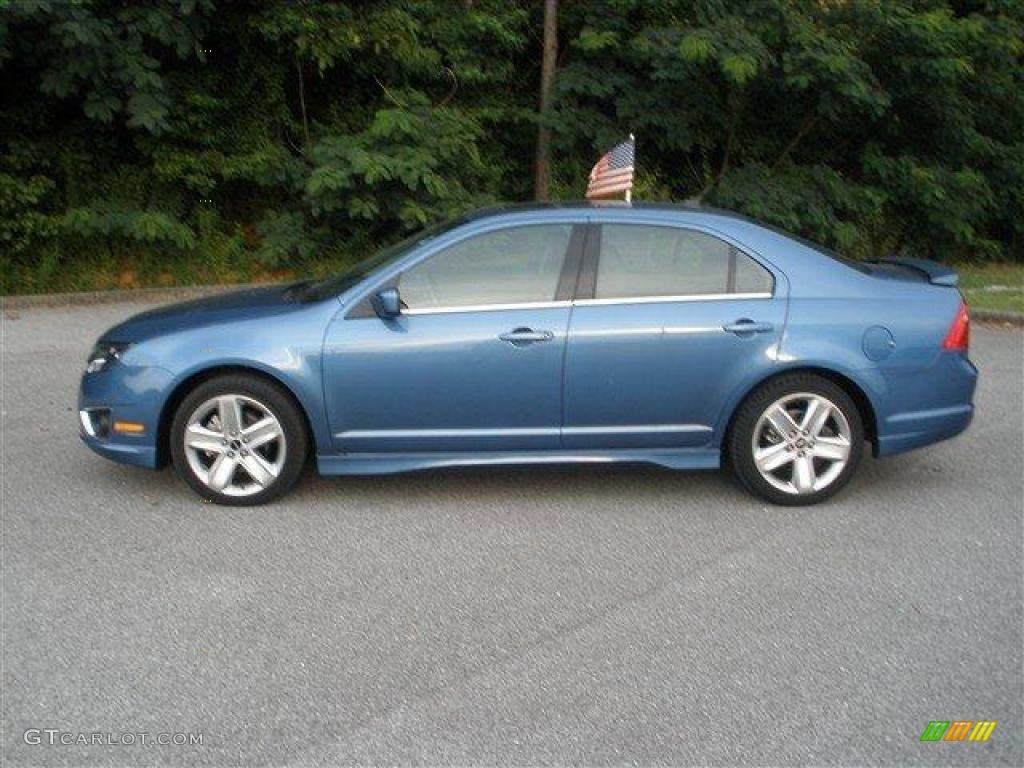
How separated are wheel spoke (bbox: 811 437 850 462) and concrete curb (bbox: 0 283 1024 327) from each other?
6.95 m

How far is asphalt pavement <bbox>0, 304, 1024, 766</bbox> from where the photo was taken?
11.8 feet

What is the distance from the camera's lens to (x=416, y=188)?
1294 cm

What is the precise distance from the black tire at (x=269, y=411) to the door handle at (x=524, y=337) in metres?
1.13

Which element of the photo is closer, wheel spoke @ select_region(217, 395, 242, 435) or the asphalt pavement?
the asphalt pavement

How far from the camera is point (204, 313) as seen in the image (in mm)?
5934

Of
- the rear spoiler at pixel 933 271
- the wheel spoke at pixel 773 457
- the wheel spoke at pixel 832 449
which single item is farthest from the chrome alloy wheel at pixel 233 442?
the rear spoiler at pixel 933 271

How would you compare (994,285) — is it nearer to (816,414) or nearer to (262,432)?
(816,414)

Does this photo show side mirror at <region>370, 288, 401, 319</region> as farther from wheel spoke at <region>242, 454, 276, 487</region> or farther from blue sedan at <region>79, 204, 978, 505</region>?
wheel spoke at <region>242, 454, 276, 487</region>

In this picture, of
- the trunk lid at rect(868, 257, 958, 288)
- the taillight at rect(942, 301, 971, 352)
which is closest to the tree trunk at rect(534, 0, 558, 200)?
the trunk lid at rect(868, 257, 958, 288)

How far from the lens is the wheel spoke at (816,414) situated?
5742 millimetres

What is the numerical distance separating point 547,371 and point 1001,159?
13566mm
